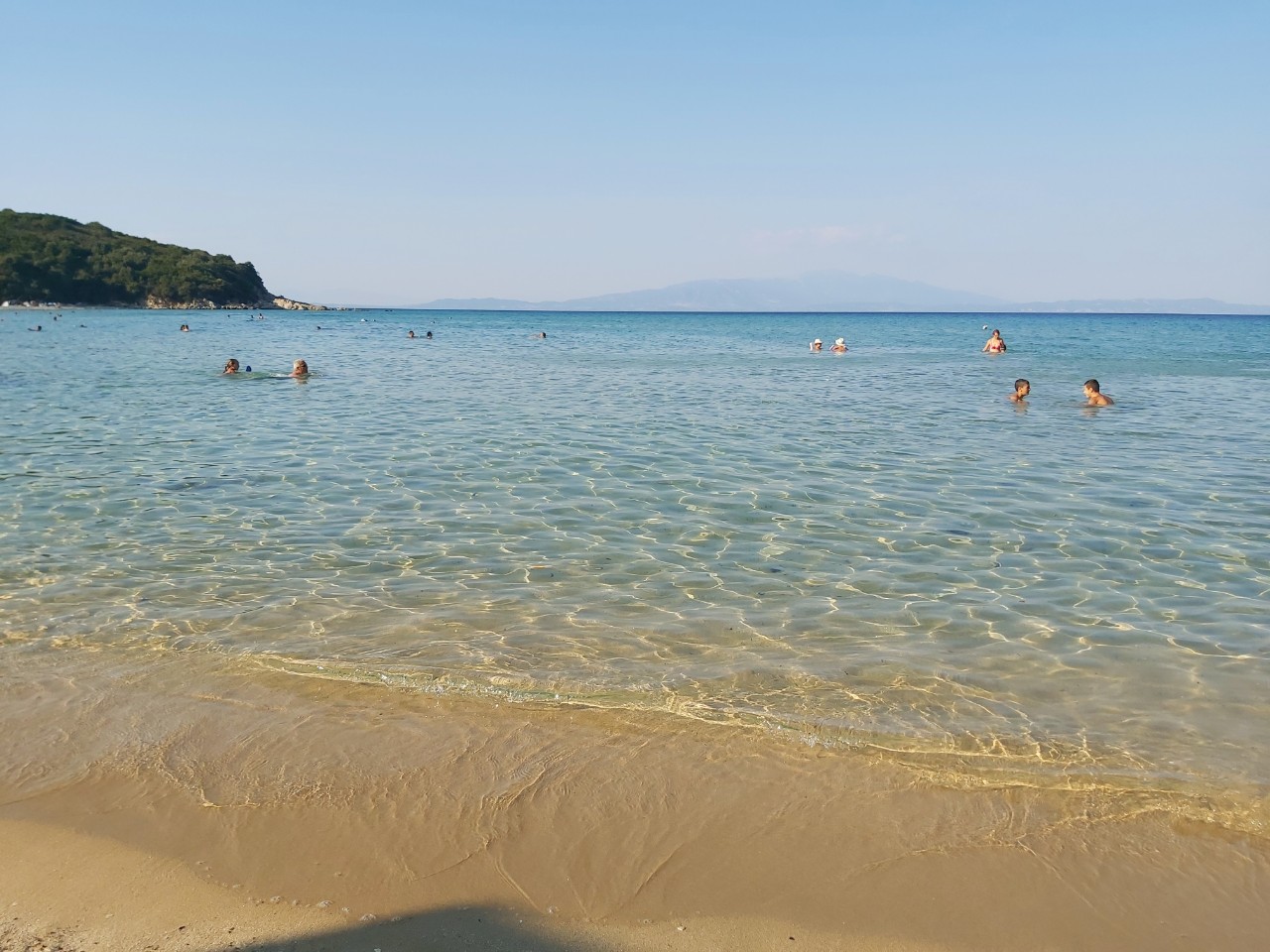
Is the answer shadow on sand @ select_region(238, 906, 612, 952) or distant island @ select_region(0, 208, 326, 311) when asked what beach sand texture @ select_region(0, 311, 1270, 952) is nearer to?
shadow on sand @ select_region(238, 906, 612, 952)

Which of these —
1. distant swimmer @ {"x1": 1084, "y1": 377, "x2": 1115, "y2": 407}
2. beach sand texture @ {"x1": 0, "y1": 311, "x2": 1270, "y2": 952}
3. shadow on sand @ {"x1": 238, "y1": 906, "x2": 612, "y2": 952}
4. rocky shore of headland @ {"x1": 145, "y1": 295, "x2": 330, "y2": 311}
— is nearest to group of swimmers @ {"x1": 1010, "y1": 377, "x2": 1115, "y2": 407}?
distant swimmer @ {"x1": 1084, "y1": 377, "x2": 1115, "y2": 407}

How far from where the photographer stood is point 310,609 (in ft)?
24.6

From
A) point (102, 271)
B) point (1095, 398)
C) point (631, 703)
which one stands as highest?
point (102, 271)

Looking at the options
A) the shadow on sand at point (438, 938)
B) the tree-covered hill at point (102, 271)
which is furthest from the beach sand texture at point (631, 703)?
the tree-covered hill at point (102, 271)

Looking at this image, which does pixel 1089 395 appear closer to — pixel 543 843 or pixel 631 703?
pixel 631 703

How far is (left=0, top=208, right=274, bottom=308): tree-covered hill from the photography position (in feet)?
386

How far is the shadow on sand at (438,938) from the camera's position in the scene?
136 inches

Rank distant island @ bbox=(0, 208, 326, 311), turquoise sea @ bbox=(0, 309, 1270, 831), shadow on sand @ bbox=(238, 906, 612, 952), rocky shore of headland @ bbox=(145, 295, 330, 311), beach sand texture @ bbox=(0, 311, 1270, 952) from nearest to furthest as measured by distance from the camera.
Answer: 1. shadow on sand @ bbox=(238, 906, 612, 952)
2. beach sand texture @ bbox=(0, 311, 1270, 952)
3. turquoise sea @ bbox=(0, 309, 1270, 831)
4. distant island @ bbox=(0, 208, 326, 311)
5. rocky shore of headland @ bbox=(145, 295, 330, 311)

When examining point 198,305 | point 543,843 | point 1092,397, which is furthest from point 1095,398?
point 198,305

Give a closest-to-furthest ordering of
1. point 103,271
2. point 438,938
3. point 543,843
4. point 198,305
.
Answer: point 438,938
point 543,843
point 103,271
point 198,305

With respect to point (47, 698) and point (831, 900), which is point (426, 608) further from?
point (831, 900)

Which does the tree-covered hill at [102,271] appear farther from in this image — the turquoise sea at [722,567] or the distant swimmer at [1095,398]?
the distant swimmer at [1095,398]

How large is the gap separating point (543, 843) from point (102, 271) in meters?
145

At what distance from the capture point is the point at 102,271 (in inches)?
4961
